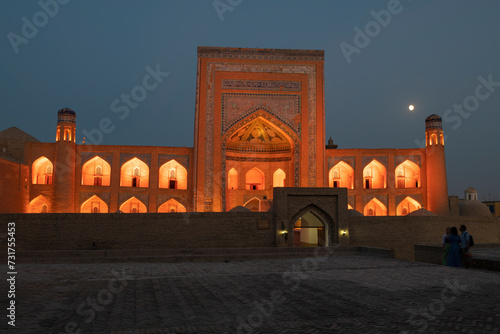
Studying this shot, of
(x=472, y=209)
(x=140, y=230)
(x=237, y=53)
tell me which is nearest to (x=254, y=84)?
(x=237, y=53)

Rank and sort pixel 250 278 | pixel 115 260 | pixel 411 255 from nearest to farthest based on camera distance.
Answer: pixel 250 278 → pixel 115 260 → pixel 411 255

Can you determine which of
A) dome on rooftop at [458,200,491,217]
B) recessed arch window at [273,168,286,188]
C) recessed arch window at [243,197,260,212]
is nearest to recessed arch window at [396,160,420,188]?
dome on rooftop at [458,200,491,217]

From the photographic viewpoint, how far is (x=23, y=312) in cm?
393

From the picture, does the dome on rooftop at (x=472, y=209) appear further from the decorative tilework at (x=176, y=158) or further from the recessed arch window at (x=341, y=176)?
the decorative tilework at (x=176, y=158)

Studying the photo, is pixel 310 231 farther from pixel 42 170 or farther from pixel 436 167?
pixel 42 170

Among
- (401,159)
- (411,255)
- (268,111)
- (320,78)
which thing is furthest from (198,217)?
(401,159)

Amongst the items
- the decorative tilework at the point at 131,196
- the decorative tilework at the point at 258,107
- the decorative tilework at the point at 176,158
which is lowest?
the decorative tilework at the point at 131,196

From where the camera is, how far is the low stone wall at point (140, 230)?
11109 mm

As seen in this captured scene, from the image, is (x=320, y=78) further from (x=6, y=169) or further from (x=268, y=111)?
(x=6, y=169)

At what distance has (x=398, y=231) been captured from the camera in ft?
45.7

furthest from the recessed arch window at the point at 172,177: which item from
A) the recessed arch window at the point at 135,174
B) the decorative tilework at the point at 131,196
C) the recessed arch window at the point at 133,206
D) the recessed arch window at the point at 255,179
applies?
the recessed arch window at the point at 255,179

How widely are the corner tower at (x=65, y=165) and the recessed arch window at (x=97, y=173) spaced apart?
3.44 ft

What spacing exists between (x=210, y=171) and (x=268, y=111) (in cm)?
372

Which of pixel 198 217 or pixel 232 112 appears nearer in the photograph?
pixel 198 217
